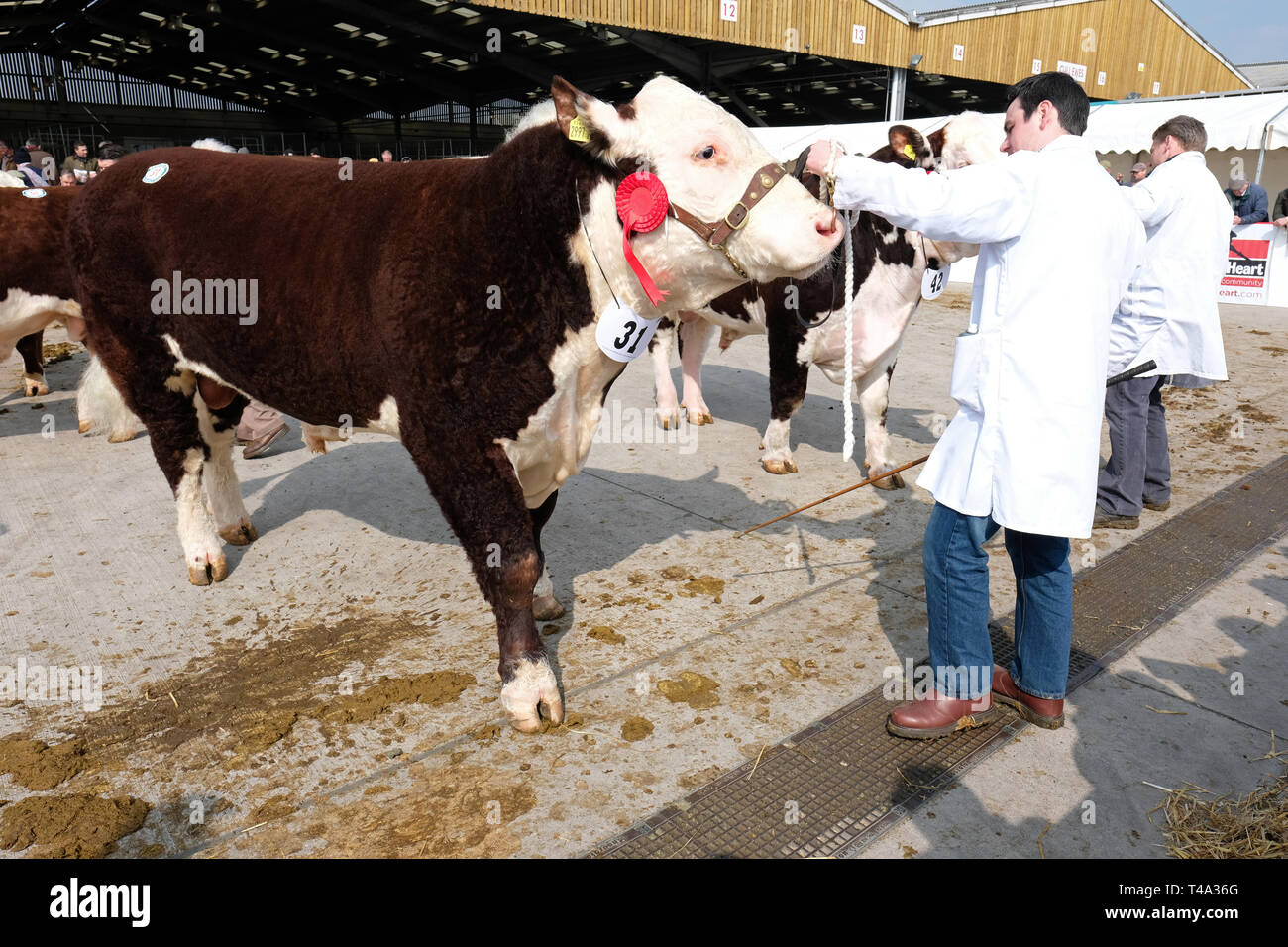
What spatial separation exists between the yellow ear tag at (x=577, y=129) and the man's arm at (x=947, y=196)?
747 mm

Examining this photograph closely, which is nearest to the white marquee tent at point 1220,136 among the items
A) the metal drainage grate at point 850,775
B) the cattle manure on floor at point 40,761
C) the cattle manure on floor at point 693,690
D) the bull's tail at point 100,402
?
the bull's tail at point 100,402

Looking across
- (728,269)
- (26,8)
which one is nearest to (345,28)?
(26,8)

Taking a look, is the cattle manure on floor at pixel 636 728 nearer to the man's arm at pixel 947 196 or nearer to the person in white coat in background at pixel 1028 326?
the person in white coat in background at pixel 1028 326

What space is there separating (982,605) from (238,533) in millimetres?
3696

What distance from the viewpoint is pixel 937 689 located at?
2988 mm

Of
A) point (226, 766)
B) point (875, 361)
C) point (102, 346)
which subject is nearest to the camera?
point (226, 766)

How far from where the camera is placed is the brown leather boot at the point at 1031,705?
2.96 m

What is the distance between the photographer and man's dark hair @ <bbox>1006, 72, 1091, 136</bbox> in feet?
8.68

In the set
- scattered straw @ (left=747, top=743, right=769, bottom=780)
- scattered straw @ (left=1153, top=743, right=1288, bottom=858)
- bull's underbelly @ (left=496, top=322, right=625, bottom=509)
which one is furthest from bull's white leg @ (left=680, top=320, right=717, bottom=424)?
scattered straw @ (left=1153, top=743, right=1288, bottom=858)

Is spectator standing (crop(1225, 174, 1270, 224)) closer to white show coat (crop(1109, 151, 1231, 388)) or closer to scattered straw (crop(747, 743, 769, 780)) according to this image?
white show coat (crop(1109, 151, 1231, 388))

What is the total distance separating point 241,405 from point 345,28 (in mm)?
21660

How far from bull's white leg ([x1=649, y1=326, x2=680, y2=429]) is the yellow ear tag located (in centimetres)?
407
